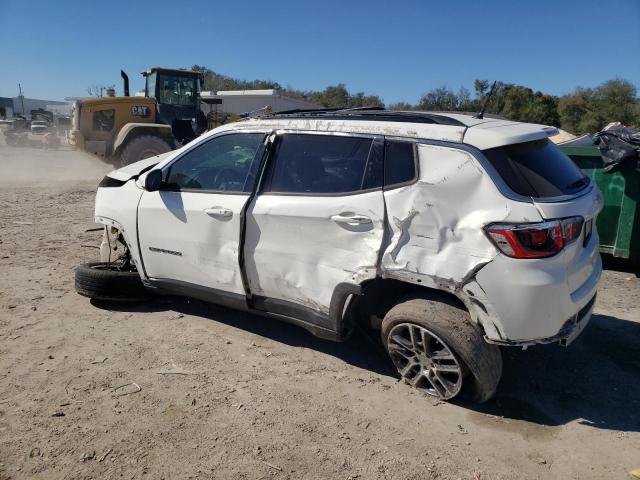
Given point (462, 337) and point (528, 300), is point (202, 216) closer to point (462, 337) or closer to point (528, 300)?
point (462, 337)

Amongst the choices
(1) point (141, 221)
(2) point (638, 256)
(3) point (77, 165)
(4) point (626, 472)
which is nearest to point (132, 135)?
(3) point (77, 165)

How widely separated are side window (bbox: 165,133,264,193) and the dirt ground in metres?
1.24

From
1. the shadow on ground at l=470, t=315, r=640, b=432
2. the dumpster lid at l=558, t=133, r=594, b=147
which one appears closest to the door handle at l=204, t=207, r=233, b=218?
the shadow on ground at l=470, t=315, r=640, b=432

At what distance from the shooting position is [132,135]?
12633mm

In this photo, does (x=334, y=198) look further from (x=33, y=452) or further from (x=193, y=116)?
(x=193, y=116)

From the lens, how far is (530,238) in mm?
2691

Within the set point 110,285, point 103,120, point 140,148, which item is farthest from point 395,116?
point 103,120

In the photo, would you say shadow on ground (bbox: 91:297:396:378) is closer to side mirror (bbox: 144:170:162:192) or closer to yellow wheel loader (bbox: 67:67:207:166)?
side mirror (bbox: 144:170:162:192)

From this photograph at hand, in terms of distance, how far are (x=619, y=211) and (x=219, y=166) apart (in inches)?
173

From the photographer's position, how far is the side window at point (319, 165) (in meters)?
Answer: 3.29

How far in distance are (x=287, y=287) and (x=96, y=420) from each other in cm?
147

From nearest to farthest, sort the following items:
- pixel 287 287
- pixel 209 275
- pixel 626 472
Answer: pixel 626 472 → pixel 287 287 → pixel 209 275

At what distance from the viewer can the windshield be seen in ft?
44.3

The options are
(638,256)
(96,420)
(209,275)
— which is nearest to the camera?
(96,420)
